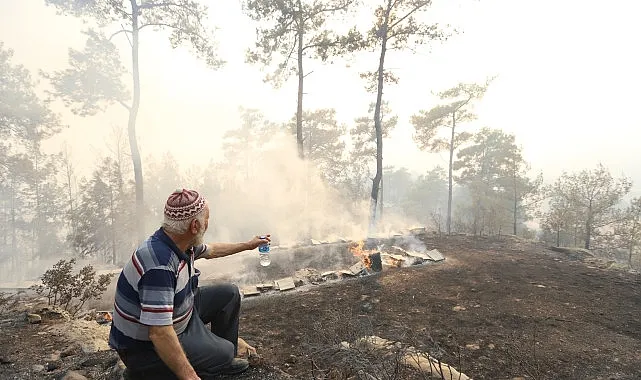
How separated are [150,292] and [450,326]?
17.5 ft

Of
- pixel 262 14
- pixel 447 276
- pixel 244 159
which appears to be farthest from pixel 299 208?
pixel 244 159

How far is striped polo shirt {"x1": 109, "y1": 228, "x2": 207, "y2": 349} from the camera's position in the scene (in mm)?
2074

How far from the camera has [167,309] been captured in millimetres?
2086

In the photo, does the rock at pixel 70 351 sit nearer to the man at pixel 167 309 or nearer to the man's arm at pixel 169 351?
the man at pixel 167 309

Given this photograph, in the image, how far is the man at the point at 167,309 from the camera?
2066 millimetres

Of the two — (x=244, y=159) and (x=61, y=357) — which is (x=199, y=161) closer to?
(x=244, y=159)

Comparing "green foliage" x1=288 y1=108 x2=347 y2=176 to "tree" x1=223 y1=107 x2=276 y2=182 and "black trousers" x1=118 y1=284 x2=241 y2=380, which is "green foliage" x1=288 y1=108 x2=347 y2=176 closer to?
"tree" x1=223 y1=107 x2=276 y2=182

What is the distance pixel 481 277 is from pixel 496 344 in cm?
424

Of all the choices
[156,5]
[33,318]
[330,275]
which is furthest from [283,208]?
[33,318]

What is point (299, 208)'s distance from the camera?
20.6m

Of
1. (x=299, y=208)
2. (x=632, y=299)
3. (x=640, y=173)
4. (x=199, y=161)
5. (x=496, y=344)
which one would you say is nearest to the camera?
(x=496, y=344)

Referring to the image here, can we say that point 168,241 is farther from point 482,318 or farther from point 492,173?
point 492,173

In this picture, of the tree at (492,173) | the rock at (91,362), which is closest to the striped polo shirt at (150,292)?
the rock at (91,362)

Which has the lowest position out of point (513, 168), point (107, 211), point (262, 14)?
point (107, 211)
